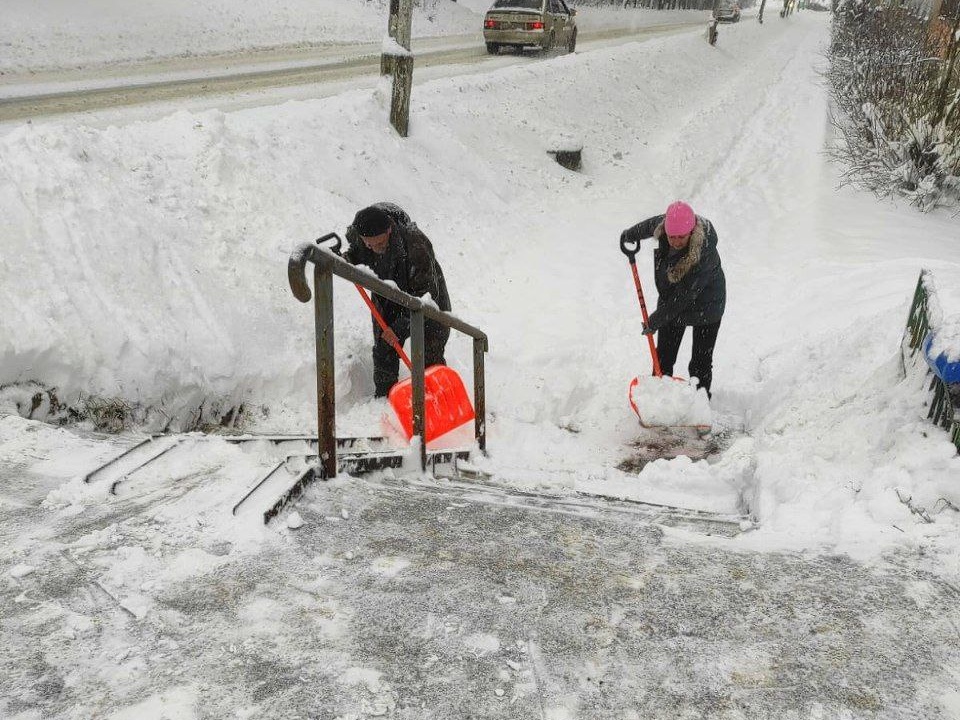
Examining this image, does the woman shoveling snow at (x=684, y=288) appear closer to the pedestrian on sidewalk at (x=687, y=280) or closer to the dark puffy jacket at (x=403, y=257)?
the pedestrian on sidewalk at (x=687, y=280)

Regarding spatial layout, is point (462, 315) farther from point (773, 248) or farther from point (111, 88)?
point (111, 88)

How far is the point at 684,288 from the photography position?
5.15 m

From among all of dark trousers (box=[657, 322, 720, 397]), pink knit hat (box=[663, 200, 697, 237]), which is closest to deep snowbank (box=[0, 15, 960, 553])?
dark trousers (box=[657, 322, 720, 397])

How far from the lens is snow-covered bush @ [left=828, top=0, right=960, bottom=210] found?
9.09 meters

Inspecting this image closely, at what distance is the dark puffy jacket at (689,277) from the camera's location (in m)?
5.02

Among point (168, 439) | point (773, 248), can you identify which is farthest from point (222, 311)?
point (773, 248)

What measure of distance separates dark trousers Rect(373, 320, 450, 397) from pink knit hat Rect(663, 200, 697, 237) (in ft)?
5.52

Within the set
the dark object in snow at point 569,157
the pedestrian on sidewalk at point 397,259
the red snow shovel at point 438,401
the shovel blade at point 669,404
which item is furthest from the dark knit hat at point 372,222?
the dark object in snow at point 569,157

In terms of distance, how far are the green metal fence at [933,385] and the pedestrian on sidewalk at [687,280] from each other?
1.34 m

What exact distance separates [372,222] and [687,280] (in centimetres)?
220

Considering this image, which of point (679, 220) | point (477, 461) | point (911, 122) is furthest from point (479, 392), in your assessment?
point (911, 122)

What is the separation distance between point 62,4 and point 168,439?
662 inches

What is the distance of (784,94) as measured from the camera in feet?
66.0

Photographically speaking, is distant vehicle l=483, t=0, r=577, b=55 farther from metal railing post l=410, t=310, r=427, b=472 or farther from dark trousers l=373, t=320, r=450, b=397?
metal railing post l=410, t=310, r=427, b=472
